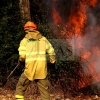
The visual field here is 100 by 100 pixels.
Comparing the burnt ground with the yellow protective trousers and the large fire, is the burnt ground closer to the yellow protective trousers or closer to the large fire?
the large fire

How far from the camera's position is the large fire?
10.7 m

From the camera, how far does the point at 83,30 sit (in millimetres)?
11367

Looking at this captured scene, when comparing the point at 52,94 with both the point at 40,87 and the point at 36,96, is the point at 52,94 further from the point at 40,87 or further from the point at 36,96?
the point at 40,87

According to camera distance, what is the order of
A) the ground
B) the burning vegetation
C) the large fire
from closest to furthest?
the ground < the burning vegetation < the large fire

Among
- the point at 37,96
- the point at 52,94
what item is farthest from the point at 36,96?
the point at 52,94

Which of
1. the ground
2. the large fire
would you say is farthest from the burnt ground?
the large fire

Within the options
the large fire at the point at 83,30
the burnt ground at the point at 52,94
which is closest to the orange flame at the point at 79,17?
the large fire at the point at 83,30

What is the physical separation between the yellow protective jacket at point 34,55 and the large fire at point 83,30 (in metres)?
3.60

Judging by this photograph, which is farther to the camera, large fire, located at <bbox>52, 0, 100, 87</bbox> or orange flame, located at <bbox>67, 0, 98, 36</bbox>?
orange flame, located at <bbox>67, 0, 98, 36</bbox>

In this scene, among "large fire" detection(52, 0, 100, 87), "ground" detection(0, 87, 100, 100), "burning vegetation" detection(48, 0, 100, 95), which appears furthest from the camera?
"large fire" detection(52, 0, 100, 87)

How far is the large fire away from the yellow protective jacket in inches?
142

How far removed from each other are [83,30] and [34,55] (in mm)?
5050

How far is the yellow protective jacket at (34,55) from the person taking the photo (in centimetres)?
667

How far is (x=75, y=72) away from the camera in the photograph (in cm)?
952
